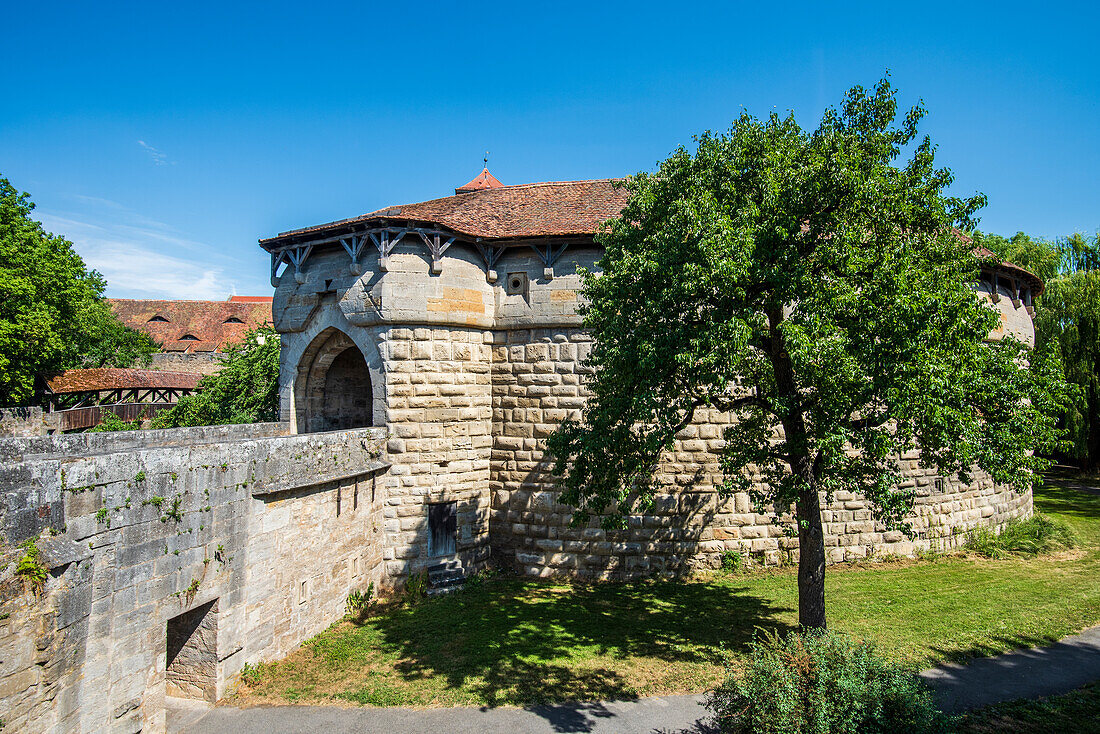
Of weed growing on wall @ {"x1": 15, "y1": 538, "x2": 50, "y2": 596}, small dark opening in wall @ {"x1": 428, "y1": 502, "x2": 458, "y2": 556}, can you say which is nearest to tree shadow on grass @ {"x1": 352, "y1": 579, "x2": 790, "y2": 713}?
small dark opening in wall @ {"x1": 428, "y1": 502, "x2": 458, "y2": 556}

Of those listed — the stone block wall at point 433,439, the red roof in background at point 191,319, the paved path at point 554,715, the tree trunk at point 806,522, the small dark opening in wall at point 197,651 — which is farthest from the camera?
the red roof in background at point 191,319

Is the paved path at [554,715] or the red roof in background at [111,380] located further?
the red roof in background at [111,380]

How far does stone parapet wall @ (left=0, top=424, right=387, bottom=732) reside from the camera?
5.53 meters

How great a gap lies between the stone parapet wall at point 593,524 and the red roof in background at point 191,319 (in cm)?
4142

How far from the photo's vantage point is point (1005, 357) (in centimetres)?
735

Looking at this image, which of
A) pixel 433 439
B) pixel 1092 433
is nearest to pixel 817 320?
pixel 433 439

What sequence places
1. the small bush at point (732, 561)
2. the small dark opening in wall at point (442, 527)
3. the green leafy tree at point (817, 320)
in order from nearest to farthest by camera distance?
the green leafy tree at point (817, 320), the small dark opening in wall at point (442, 527), the small bush at point (732, 561)

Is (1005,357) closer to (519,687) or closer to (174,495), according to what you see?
(519,687)

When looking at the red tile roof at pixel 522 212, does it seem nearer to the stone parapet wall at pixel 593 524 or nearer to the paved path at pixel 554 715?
the stone parapet wall at pixel 593 524

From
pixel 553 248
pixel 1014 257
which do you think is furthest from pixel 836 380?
pixel 1014 257

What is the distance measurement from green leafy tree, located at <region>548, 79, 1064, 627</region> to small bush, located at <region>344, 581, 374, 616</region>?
15.4ft

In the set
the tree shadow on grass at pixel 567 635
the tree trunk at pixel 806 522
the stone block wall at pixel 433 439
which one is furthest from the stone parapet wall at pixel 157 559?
the tree trunk at pixel 806 522

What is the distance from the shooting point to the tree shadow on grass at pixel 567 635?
8109 millimetres

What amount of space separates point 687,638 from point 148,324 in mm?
54242
